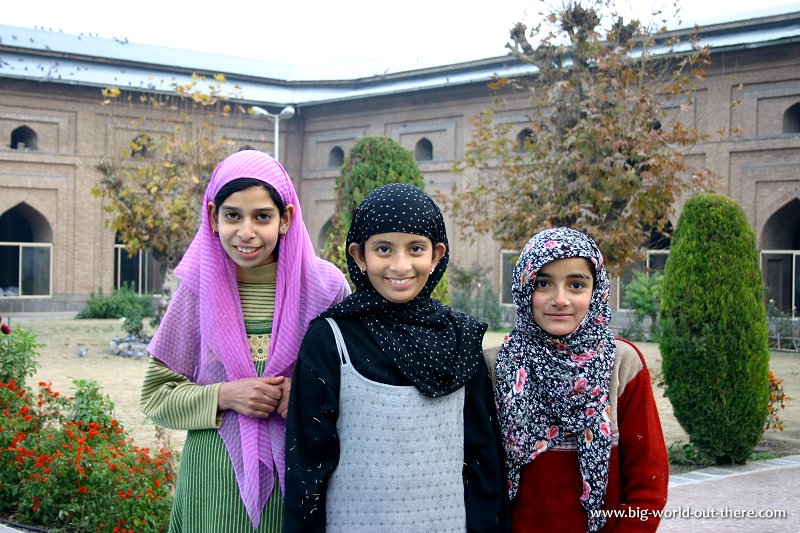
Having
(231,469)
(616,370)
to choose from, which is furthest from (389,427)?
(616,370)

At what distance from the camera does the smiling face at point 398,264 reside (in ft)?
7.59

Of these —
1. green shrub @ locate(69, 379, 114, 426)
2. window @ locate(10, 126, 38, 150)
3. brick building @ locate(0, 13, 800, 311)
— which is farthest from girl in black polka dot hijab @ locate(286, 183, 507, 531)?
window @ locate(10, 126, 38, 150)

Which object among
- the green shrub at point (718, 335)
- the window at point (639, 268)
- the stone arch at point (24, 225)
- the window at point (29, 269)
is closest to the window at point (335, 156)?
the stone arch at point (24, 225)

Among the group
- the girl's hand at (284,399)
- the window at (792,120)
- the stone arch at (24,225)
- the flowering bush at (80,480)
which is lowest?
the flowering bush at (80,480)

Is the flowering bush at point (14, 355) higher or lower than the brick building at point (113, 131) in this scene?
lower

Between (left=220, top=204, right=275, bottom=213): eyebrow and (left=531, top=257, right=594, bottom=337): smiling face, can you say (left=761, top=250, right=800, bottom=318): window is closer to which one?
(left=531, top=257, right=594, bottom=337): smiling face

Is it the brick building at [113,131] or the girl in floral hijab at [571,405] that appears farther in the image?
the brick building at [113,131]

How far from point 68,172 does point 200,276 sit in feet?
75.3

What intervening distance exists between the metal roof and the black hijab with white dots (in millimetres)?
17933

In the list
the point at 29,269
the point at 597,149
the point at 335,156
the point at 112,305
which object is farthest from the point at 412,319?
the point at 335,156

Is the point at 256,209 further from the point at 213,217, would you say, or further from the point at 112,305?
the point at 112,305

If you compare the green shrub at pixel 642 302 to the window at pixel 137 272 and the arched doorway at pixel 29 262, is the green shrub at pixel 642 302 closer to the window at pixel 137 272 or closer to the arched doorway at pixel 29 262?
the window at pixel 137 272

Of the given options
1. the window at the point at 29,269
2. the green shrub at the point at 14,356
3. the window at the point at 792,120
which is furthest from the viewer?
the window at the point at 29,269

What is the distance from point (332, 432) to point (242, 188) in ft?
2.22
